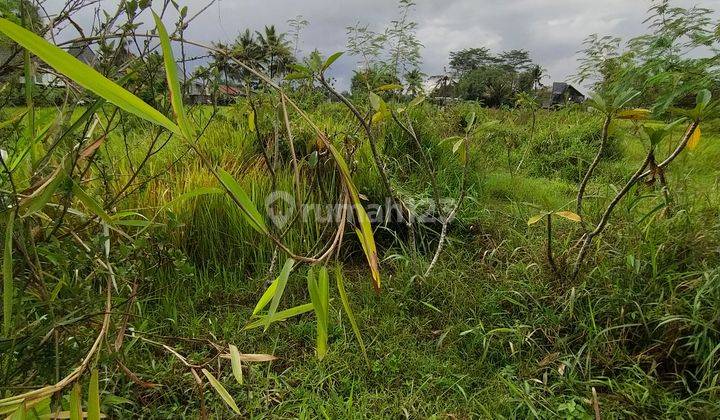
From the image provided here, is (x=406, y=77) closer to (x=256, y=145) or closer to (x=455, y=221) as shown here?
(x=256, y=145)

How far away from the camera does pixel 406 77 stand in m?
3.55

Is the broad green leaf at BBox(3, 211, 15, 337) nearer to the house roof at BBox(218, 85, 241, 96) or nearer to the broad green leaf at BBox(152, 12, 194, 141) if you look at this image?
the broad green leaf at BBox(152, 12, 194, 141)

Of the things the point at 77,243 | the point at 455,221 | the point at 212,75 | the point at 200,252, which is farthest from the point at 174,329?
the point at 455,221

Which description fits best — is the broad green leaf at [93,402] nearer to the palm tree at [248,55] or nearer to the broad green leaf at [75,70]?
the broad green leaf at [75,70]

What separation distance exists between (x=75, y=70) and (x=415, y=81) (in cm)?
320

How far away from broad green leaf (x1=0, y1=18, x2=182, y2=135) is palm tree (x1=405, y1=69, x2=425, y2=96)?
3.07 metres

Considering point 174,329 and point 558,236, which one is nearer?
point 174,329

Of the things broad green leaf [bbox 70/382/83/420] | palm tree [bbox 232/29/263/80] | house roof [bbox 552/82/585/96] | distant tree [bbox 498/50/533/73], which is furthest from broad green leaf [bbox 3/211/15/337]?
distant tree [bbox 498/50/533/73]

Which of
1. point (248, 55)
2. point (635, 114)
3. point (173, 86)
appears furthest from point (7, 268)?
point (635, 114)

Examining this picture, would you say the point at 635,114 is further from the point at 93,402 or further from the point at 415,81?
the point at 415,81

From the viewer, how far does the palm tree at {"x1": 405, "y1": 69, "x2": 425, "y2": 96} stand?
3362 millimetres

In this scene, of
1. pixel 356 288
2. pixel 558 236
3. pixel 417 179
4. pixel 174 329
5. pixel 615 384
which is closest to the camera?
pixel 615 384

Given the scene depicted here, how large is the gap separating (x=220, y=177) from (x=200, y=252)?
1667mm

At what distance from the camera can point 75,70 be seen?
0.37 m
